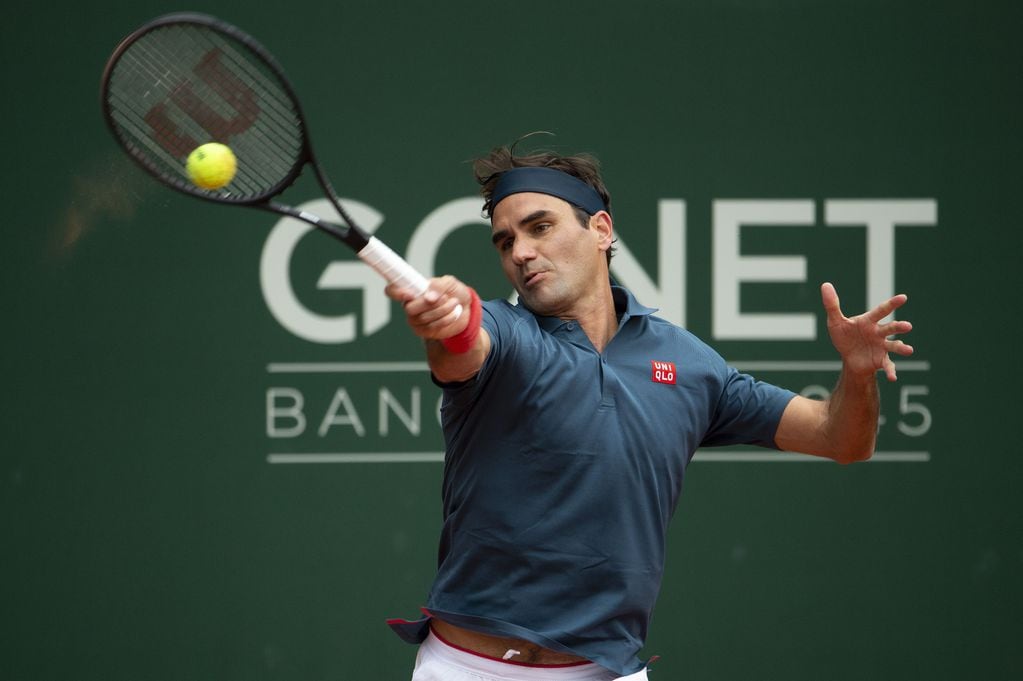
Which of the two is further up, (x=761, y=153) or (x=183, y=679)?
(x=761, y=153)

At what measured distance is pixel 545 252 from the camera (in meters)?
2.53

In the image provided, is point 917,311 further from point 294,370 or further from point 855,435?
point 294,370

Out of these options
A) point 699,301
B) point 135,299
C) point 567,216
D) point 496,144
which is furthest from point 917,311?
point 135,299

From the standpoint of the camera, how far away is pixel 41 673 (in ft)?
12.4

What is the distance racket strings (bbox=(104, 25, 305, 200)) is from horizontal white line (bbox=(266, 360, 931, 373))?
151 centimetres

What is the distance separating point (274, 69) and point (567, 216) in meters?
0.68

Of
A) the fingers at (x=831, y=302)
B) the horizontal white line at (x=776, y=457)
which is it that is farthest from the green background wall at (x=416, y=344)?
the fingers at (x=831, y=302)

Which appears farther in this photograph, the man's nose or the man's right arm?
the man's nose

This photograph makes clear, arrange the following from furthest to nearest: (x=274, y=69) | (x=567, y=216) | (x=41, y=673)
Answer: (x=41, y=673) < (x=567, y=216) < (x=274, y=69)

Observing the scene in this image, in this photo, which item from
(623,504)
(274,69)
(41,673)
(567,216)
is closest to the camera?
(274,69)

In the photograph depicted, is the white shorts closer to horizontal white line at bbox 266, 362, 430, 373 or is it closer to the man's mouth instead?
the man's mouth

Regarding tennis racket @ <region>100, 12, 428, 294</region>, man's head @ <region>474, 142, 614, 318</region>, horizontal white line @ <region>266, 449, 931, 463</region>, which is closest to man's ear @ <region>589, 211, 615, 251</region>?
man's head @ <region>474, 142, 614, 318</region>

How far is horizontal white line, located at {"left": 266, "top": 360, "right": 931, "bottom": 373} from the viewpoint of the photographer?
149 inches

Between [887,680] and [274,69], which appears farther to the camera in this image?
[887,680]
